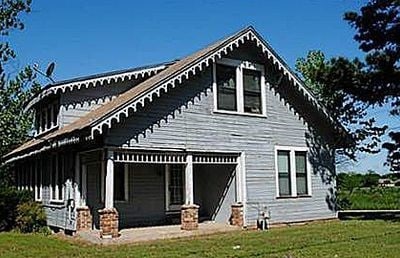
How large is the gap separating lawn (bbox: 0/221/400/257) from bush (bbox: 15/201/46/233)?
7.82 ft

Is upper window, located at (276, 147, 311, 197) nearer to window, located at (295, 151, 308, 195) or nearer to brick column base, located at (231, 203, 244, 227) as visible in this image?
window, located at (295, 151, 308, 195)

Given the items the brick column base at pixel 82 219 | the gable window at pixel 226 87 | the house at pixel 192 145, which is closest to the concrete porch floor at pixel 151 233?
the brick column base at pixel 82 219

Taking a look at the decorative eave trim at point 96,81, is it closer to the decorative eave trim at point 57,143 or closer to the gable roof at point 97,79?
the gable roof at point 97,79

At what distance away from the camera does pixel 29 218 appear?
20.2m

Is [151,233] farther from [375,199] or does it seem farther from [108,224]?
[375,199]

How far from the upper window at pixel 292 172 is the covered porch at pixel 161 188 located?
6.53 feet

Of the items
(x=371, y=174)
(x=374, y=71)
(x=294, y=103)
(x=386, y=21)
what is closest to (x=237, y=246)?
(x=294, y=103)

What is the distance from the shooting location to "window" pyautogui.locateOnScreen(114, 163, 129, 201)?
19.4 meters

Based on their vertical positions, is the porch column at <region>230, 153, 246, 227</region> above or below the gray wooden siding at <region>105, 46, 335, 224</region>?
below

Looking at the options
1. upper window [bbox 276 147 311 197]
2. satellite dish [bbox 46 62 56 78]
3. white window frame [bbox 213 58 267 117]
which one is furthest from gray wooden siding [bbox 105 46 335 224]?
satellite dish [bbox 46 62 56 78]

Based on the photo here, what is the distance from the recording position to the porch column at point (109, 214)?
15.9 meters

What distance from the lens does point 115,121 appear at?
16.4m

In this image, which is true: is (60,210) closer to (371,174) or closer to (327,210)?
(327,210)

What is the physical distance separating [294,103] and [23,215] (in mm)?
11386
